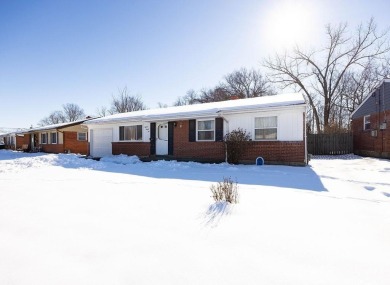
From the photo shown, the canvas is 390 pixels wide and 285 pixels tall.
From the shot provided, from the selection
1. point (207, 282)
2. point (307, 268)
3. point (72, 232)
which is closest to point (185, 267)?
point (207, 282)

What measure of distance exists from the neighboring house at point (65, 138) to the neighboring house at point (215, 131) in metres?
8.57

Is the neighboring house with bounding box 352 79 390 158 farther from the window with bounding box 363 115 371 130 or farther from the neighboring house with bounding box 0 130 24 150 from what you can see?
the neighboring house with bounding box 0 130 24 150

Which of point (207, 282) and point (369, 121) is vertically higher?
point (369, 121)

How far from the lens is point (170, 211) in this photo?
4281mm

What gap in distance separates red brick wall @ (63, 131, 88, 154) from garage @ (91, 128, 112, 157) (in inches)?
298

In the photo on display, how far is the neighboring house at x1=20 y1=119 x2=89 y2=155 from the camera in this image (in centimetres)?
2541

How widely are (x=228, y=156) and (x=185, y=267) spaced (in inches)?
422

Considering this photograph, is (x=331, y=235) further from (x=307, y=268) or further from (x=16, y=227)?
(x=16, y=227)

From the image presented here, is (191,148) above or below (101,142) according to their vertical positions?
below

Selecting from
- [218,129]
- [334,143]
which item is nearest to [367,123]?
[334,143]

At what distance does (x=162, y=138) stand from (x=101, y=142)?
6086 mm

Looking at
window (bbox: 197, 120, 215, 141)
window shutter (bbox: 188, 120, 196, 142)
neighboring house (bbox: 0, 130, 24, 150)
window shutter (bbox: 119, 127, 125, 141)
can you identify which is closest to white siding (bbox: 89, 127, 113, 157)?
window shutter (bbox: 119, 127, 125, 141)

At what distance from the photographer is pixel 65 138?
25.6 m

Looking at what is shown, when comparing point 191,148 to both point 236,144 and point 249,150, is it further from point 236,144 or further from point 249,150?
point 249,150
